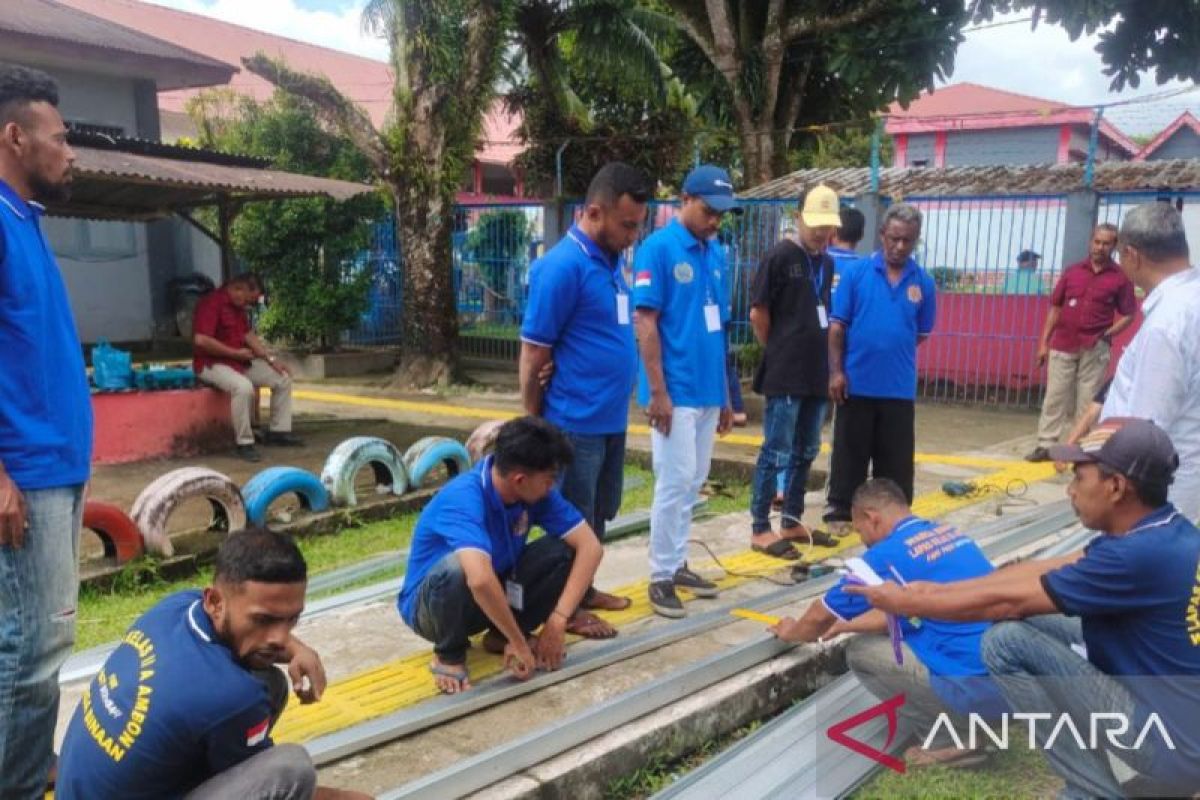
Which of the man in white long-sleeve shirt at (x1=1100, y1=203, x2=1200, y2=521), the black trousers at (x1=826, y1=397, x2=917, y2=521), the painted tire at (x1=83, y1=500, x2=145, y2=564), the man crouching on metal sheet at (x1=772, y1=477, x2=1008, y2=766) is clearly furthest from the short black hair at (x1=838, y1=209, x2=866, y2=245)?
the painted tire at (x1=83, y1=500, x2=145, y2=564)

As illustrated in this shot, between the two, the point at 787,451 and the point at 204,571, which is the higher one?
the point at 787,451

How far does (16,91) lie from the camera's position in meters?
2.32

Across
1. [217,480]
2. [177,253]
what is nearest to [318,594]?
[217,480]

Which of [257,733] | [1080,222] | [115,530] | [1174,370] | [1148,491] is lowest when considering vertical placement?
[115,530]

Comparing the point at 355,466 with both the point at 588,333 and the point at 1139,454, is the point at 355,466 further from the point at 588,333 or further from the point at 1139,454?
the point at 1139,454

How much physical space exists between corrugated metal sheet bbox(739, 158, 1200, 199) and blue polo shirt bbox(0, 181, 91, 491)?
9.25 meters

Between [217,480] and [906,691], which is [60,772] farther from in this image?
[217,480]

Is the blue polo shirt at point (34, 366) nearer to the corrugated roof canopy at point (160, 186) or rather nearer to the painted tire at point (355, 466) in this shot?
the painted tire at point (355, 466)

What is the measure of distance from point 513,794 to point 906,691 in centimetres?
144

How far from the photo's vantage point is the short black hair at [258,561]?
2070 millimetres

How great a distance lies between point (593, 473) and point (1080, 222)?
314 inches

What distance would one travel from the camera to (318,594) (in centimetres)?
478

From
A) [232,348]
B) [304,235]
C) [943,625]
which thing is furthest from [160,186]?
[943,625]

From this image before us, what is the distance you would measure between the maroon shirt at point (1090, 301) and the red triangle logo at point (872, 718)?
17.6 ft
